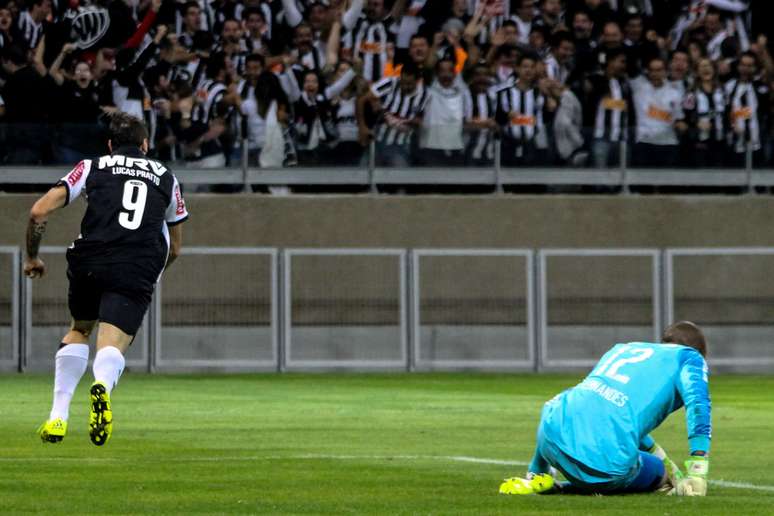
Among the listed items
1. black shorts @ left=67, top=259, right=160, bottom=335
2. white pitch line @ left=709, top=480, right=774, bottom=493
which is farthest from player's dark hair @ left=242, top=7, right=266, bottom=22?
white pitch line @ left=709, top=480, right=774, bottom=493

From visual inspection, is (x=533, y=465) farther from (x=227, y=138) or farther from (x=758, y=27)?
(x=758, y=27)

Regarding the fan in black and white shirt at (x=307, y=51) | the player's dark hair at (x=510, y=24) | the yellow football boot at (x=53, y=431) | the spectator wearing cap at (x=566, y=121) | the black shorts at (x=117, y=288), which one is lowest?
the yellow football boot at (x=53, y=431)

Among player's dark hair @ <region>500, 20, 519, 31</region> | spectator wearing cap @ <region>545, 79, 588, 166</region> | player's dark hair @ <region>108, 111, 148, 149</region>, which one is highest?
player's dark hair @ <region>500, 20, 519, 31</region>

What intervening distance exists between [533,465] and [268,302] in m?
16.0

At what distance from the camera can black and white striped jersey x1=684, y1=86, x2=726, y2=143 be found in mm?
25203

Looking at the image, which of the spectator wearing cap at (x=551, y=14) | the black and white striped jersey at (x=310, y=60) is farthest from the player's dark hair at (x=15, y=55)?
the spectator wearing cap at (x=551, y=14)

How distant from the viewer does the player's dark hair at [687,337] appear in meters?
8.94

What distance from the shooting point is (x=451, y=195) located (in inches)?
1025

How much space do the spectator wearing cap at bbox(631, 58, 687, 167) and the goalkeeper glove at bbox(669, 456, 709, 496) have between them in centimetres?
1650

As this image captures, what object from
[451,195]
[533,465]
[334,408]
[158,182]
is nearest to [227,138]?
[451,195]

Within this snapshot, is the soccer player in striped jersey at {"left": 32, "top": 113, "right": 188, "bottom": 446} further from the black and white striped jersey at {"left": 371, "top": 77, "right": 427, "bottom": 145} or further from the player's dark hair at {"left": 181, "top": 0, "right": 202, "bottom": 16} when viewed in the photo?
the player's dark hair at {"left": 181, "top": 0, "right": 202, "bottom": 16}

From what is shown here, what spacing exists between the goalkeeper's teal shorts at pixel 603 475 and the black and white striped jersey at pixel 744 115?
55.3 feet

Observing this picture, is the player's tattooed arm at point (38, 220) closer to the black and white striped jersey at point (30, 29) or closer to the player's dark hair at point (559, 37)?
the black and white striped jersey at point (30, 29)

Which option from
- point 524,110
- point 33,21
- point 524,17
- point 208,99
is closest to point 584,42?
point 524,17
